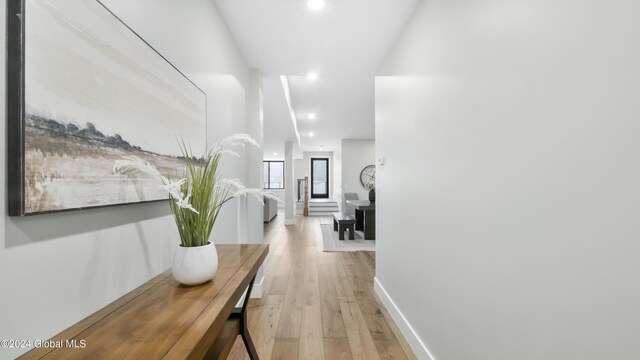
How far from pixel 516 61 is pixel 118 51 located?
4.68 ft

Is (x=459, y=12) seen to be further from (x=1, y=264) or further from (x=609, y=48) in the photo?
(x=1, y=264)

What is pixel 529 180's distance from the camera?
36.4 inches

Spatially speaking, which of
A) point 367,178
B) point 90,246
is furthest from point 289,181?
point 90,246

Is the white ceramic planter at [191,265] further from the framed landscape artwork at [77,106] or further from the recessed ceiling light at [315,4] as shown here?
the recessed ceiling light at [315,4]

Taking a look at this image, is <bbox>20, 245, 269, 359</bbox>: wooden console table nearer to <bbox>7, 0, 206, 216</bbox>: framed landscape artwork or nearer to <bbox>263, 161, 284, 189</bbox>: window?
<bbox>7, 0, 206, 216</bbox>: framed landscape artwork

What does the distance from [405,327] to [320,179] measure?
1009cm

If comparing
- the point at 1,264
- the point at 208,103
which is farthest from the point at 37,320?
the point at 208,103

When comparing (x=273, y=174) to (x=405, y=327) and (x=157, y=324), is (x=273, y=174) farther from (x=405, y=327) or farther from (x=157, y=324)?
(x=157, y=324)

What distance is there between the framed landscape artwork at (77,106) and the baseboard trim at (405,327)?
1797mm

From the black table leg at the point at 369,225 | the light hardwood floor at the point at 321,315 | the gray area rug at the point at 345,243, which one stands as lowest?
the gray area rug at the point at 345,243

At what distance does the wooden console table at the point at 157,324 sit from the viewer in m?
0.63

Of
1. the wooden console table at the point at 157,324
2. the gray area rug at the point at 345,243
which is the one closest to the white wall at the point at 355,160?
the gray area rug at the point at 345,243

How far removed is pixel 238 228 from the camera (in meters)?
2.45

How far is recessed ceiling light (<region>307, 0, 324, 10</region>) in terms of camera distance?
1.81 m
